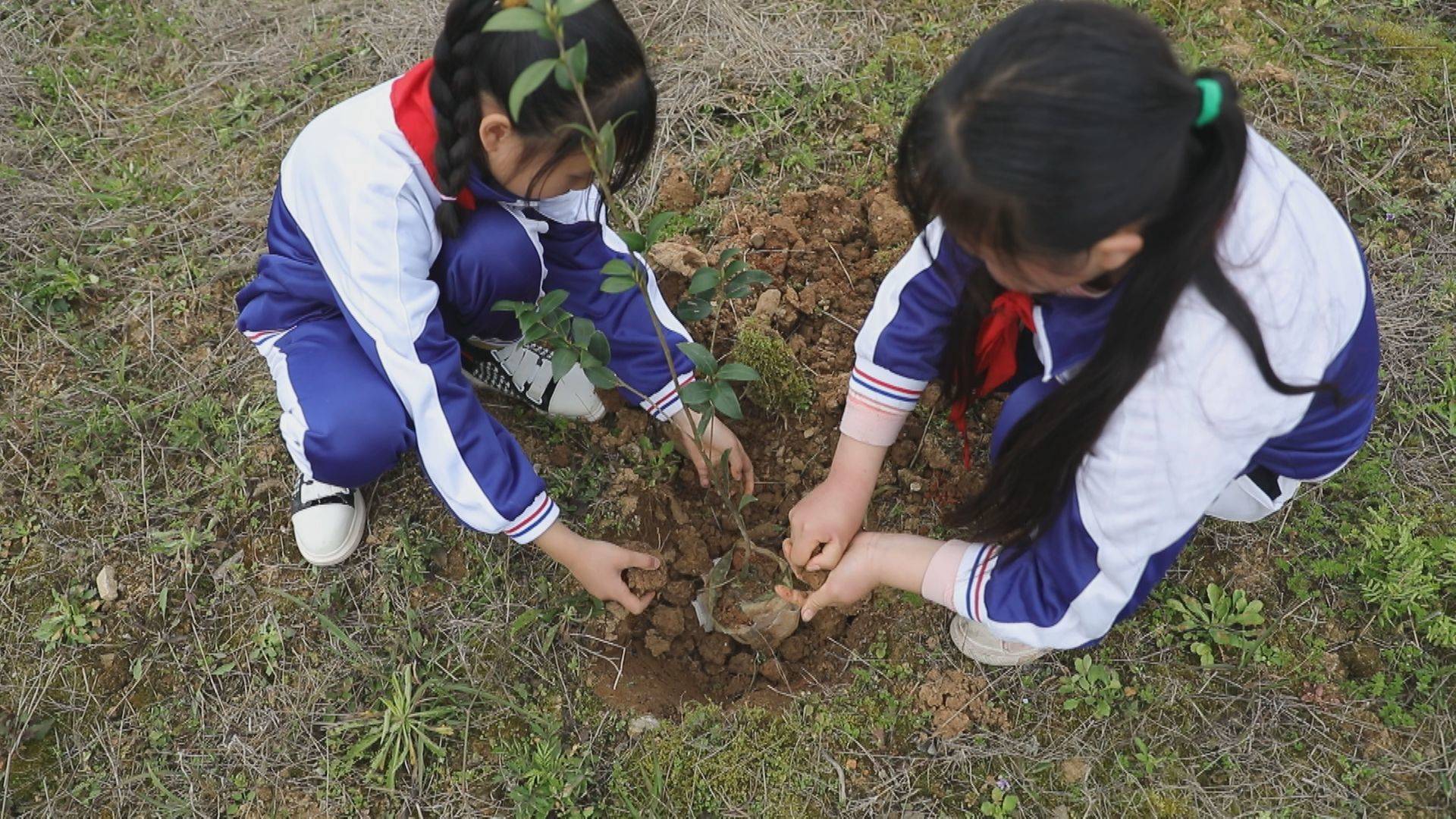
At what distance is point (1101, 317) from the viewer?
4.59 feet

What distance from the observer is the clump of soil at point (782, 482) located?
2.05m

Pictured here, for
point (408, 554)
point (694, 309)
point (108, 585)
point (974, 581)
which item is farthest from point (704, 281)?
point (108, 585)

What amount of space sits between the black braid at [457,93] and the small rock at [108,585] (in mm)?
1309

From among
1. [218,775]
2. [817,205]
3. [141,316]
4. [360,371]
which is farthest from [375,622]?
[817,205]

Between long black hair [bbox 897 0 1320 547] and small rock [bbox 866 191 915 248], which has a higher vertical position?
long black hair [bbox 897 0 1320 547]

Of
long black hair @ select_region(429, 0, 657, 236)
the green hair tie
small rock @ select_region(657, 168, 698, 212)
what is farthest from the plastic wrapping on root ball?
the green hair tie

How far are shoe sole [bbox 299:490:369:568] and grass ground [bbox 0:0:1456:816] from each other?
0.04m

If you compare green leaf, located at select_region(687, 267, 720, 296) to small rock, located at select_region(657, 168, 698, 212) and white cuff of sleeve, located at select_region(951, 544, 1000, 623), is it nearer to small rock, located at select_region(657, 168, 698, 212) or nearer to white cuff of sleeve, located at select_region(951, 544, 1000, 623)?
white cuff of sleeve, located at select_region(951, 544, 1000, 623)

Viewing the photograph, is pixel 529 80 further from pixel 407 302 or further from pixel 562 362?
pixel 407 302

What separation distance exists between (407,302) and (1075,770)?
156 cm

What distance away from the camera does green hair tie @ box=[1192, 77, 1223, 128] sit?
1.16m

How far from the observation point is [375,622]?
2.11 meters

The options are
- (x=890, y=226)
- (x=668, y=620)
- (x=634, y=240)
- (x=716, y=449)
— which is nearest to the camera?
(x=634, y=240)

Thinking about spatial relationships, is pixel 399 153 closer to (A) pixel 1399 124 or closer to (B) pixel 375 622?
(B) pixel 375 622
